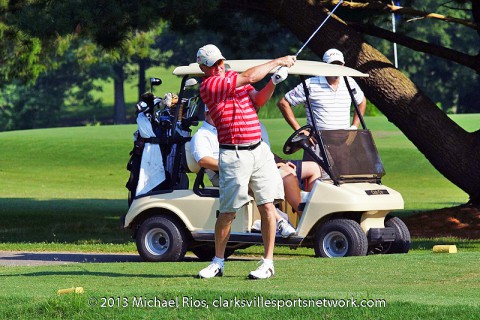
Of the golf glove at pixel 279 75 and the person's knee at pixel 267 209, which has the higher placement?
the golf glove at pixel 279 75

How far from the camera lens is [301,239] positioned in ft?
36.4

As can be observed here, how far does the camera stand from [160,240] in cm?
1182

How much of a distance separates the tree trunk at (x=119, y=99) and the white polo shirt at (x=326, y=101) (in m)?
72.0

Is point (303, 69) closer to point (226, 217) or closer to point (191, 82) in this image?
point (191, 82)

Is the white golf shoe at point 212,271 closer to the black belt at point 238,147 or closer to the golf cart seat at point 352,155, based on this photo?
the black belt at point 238,147

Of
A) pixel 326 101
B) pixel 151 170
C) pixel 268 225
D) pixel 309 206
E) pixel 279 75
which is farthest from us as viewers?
pixel 151 170

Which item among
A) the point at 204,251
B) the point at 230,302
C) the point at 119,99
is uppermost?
the point at 230,302

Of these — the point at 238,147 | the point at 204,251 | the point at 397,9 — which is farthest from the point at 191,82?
the point at 397,9

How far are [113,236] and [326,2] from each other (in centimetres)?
468

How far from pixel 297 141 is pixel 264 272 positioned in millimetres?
2567

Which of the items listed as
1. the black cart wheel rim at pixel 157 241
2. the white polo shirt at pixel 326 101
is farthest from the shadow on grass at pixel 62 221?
the white polo shirt at pixel 326 101

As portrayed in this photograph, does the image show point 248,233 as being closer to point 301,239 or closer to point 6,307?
point 301,239

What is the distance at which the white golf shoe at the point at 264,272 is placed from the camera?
8922 millimetres

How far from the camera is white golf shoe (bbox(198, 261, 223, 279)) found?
30.0ft
